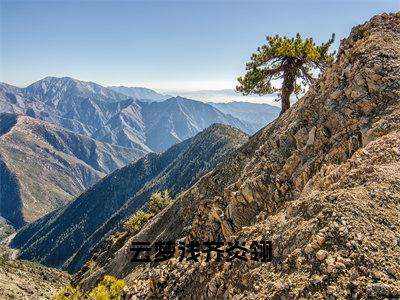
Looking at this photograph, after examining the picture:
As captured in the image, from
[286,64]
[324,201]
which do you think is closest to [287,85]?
[286,64]

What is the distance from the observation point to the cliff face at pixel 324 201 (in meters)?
14.8

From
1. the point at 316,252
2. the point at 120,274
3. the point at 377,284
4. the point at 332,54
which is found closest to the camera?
the point at 377,284

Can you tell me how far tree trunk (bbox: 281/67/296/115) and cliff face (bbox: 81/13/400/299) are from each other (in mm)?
9480

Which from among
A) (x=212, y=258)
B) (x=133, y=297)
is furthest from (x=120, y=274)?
Answer: (x=212, y=258)

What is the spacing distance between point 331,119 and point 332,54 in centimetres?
1966

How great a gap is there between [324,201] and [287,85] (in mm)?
35929

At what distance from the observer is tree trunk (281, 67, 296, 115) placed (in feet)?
167

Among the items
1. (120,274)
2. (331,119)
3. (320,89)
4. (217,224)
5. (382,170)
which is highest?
(320,89)

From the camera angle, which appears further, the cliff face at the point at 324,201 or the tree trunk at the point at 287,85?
the tree trunk at the point at 287,85

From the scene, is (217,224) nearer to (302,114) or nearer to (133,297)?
(133,297)

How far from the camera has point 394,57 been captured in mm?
30484

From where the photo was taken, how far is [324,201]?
17906 millimetres

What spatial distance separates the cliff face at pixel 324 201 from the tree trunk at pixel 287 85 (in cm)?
948

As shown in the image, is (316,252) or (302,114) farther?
(302,114)
